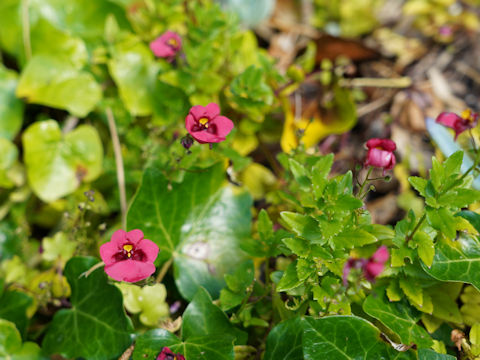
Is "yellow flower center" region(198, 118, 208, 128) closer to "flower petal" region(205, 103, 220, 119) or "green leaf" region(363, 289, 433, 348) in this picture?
"flower petal" region(205, 103, 220, 119)

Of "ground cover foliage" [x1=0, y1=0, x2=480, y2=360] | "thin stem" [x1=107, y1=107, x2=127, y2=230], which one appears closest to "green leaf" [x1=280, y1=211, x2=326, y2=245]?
"ground cover foliage" [x1=0, y1=0, x2=480, y2=360]

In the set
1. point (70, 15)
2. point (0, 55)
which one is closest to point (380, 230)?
point (70, 15)

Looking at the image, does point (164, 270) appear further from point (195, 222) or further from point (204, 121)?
point (204, 121)

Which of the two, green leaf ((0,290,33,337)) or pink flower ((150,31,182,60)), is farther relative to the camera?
pink flower ((150,31,182,60))

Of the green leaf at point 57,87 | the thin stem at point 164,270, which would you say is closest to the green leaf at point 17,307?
the thin stem at point 164,270

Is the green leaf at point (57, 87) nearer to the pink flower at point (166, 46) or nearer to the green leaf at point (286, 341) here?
the pink flower at point (166, 46)

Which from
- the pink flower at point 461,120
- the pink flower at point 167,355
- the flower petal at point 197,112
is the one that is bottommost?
the pink flower at point 167,355
